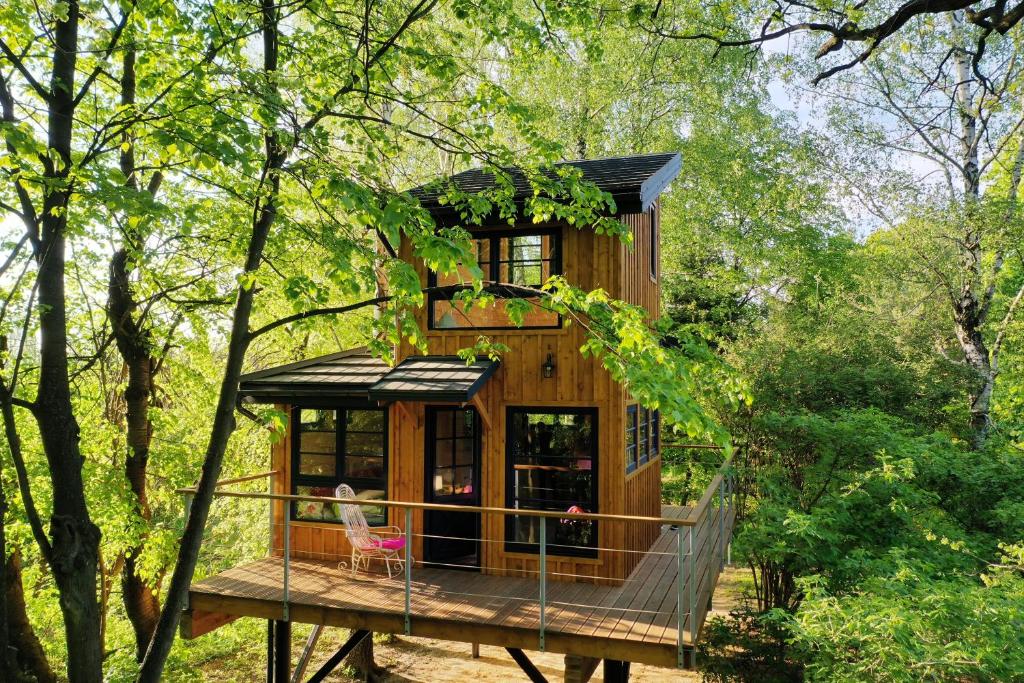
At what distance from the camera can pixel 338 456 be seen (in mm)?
9883

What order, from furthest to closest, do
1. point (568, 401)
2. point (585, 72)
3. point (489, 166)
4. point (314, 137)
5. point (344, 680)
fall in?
1. point (585, 72)
2. point (344, 680)
3. point (568, 401)
4. point (489, 166)
5. point (314, 137)

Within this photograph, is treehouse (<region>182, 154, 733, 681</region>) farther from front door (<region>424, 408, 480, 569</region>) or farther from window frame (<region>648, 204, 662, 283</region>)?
window frame (<region>648, 204, 662, 283</region>)

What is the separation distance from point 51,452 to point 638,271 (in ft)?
24.1

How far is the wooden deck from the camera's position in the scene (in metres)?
6.84

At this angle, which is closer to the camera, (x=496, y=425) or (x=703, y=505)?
(x=703, y=505)

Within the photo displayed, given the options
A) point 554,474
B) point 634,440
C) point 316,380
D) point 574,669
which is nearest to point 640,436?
point 634,440

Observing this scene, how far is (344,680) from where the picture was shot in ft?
37.9

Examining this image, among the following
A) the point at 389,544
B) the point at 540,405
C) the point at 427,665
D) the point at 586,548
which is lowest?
the point at 427,665

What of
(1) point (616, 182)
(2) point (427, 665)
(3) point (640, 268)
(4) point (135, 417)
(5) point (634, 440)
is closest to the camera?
(1) point (616, 182)

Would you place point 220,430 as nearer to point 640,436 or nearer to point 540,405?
point 540,405

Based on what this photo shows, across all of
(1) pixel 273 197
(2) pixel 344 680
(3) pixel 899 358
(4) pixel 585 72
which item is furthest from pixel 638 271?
(4) pixel 585 72

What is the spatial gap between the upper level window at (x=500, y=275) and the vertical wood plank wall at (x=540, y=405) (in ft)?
0.43

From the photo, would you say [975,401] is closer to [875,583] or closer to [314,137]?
[875,583]

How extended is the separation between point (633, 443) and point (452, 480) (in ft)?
8.39
